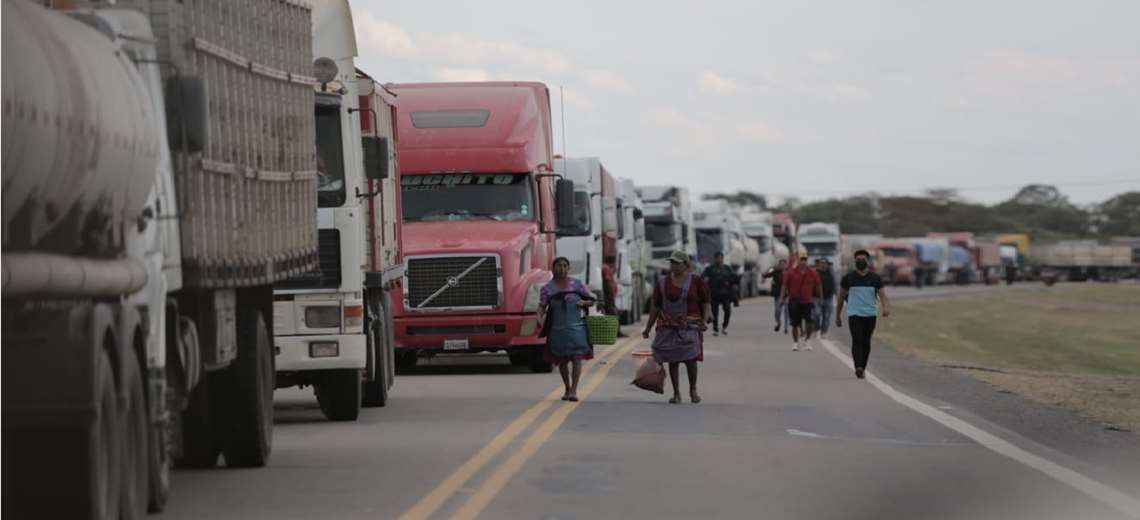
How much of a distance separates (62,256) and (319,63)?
1020 centimetres

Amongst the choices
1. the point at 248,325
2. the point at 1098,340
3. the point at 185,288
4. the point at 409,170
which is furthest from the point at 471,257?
the point at 1098,340

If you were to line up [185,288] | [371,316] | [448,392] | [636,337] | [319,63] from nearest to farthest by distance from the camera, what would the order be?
1. [185,288]
2. [319,63]
3. [371,316]
4. [448,392]
5. [636,337]

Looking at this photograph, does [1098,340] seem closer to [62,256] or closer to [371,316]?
[371,316]

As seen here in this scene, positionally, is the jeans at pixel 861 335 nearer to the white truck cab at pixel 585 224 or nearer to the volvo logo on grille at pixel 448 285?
the volvo logo on grille at pixel 448 285

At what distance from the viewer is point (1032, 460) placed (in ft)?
55.2

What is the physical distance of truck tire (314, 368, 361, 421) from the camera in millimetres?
20812

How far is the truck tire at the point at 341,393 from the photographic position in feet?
68.3

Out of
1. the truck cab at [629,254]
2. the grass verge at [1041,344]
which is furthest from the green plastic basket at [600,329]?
the truck cab at [629,254]

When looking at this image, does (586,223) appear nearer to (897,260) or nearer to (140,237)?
(140,237)

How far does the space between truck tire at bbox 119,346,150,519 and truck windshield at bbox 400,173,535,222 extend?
58.1 ft

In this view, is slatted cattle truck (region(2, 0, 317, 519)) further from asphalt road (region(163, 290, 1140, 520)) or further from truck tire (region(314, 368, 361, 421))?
truck tire (region(314, 368, 361, 421))

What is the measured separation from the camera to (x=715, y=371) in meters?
30.9

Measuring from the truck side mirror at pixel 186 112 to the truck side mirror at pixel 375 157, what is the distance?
8.54m

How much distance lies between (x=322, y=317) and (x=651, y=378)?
4.44 metres
